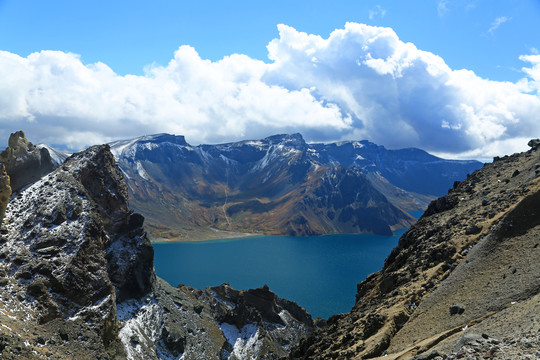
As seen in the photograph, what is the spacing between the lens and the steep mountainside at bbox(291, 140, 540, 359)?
784 inches

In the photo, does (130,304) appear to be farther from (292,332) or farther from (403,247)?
(403,247)

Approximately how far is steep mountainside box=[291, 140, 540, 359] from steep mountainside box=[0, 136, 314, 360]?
35317 millimetres

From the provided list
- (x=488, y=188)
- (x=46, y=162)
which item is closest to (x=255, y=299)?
(x=46, y=162)

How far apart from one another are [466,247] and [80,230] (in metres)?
61.0

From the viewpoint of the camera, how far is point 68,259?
5931 centimetres

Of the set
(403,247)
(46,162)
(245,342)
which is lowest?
(245,342)

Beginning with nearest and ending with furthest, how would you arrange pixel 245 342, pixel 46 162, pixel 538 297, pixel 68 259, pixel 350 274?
1. pixel 538 297
2. pixel 68 259
3. pixel 46 162
4. pixel 245 342
5. pixel 350 274

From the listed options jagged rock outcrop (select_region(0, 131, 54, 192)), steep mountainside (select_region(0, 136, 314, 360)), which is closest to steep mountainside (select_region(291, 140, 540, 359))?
steep mountainside (select_region(0, 136, 314, 360))

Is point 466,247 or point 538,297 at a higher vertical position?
point 466,247

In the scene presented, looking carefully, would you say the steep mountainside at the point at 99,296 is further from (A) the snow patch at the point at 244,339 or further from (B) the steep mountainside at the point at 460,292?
(B) the steep mountainside at the point at 460,292

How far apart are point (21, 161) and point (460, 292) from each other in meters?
78.9

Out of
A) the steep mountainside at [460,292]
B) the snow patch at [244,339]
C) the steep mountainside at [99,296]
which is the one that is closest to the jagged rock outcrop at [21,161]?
the steep mountainside at [99,296]

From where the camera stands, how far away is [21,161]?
71562 millimetres

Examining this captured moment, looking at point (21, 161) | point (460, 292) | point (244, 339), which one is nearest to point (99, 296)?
point (21, 161)
